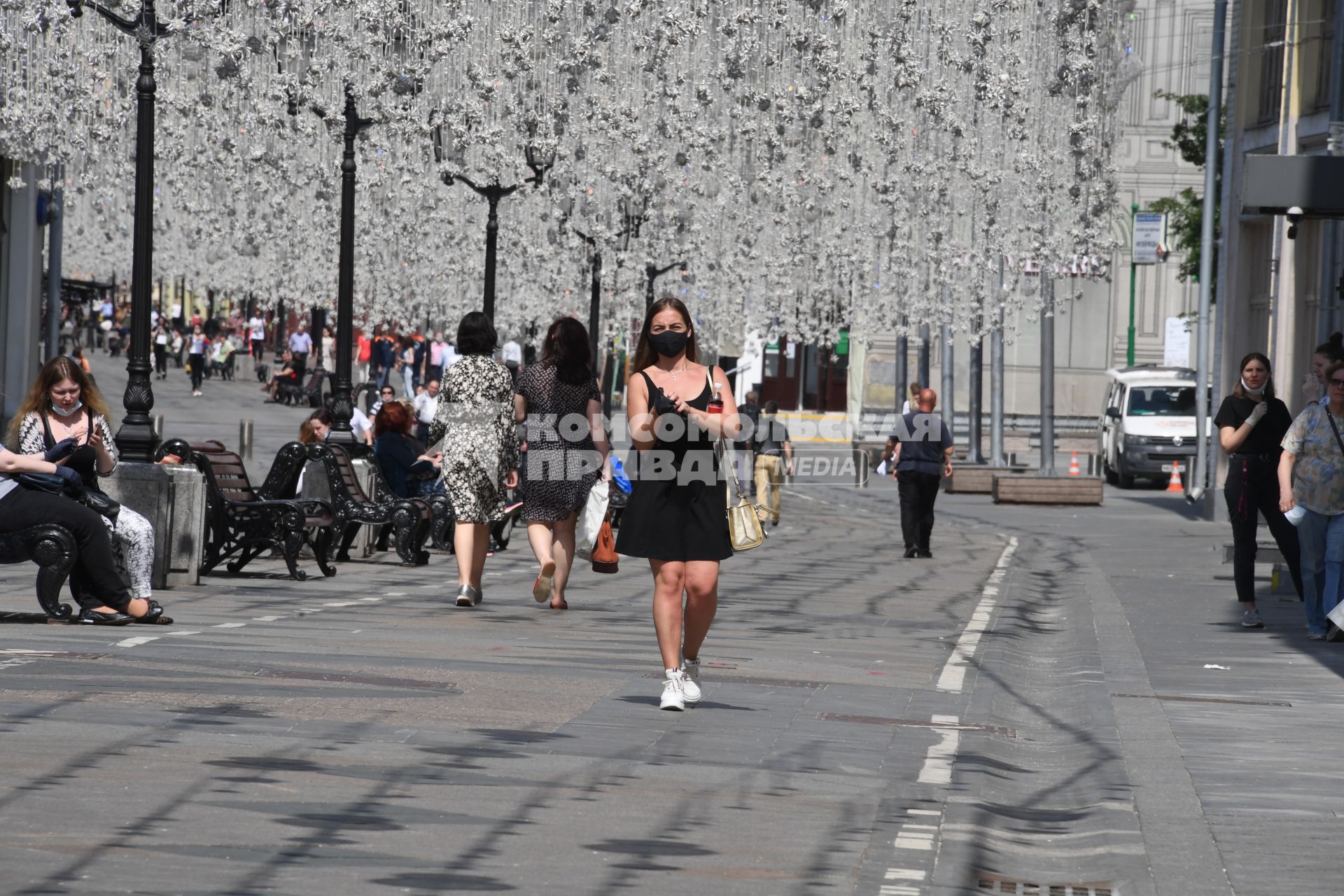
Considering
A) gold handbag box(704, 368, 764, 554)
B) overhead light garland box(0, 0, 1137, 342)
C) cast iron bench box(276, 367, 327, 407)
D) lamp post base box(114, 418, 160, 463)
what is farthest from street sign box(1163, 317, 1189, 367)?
gold handbag box(704, 368, 764, 554)

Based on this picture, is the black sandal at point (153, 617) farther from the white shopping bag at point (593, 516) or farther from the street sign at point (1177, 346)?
the street sign at point (1177, 346)

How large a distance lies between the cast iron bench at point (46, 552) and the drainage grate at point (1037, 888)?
261 inches

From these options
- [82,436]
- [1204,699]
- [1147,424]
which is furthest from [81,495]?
[1147,424]

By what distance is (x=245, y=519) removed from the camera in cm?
1562

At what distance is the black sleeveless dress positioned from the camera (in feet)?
30.5

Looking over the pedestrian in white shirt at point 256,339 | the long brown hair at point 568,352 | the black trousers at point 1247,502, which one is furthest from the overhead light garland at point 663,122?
the pedestrian in white shirt at point 256,339

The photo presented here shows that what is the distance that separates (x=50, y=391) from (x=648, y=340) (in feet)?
14.1

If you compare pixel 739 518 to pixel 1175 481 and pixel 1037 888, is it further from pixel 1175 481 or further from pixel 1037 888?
pixel 1175 481

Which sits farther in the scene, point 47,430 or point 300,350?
point 300,350

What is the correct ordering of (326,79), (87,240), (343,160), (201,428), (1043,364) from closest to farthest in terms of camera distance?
(326,79)
(343,160)
(1043,364)
(201,428)
(87,240)

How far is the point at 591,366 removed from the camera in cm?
1528

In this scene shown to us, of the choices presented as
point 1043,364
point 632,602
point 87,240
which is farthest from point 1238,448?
point 87,240

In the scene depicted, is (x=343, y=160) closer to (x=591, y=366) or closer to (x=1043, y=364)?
(x=591, y=366)

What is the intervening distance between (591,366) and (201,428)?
2963cm
